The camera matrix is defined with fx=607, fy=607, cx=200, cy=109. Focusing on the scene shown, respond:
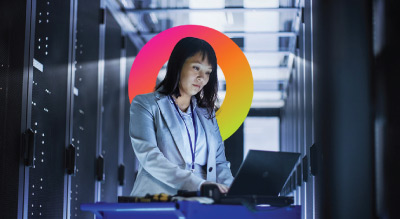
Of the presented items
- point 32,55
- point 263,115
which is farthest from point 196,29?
point 263,115

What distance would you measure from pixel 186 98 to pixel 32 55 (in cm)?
133

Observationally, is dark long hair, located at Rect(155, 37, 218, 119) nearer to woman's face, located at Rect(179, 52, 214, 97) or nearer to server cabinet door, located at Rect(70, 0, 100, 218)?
woman's face, located at Rect(179, 52, 214, 97)

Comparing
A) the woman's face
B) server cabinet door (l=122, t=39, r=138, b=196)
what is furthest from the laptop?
server cabinet door (l=122, t=39, r=138, b=196)

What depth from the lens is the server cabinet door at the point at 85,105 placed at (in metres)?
5.52

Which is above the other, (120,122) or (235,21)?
(235,21)

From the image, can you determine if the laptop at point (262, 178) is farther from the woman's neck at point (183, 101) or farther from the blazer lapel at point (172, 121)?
the woman's neck at point (183, 101)

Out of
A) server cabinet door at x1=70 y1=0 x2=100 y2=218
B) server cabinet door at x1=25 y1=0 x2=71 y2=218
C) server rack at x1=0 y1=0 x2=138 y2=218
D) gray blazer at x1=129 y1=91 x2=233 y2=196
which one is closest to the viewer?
gray blazer at x1=129 y1=91 x2=233 y2=196

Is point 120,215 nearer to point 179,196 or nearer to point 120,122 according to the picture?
point 179,196

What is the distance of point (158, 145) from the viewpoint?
3.29m

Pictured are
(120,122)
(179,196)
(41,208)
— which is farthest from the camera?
(120,122)

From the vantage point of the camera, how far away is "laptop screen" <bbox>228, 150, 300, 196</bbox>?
104 inches

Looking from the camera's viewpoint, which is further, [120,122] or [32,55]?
[120,122]

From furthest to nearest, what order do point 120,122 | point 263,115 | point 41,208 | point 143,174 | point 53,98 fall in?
point 263,115 < point 120,122 < point 53,98 < point 41,208 < point 143,174

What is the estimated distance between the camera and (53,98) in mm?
4762
